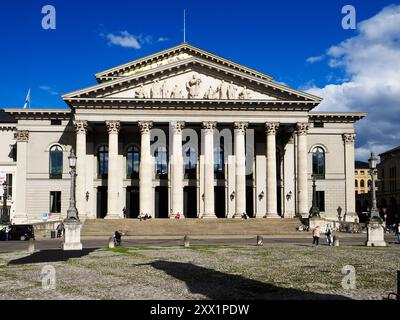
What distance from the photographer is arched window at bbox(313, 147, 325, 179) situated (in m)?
69.9

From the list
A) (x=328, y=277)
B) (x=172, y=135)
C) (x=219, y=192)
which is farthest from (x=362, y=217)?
(x=328, y=277)

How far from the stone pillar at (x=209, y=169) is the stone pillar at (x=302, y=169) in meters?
10.1

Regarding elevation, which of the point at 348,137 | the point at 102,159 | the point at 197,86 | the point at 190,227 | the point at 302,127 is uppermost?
the point at 197,86

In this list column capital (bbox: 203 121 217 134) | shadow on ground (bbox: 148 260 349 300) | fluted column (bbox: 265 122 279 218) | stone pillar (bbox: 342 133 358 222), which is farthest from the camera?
stone pillar (bbox: 342 133 358 222)

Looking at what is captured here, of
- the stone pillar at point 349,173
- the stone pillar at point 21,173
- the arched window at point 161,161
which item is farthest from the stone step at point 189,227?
the stone pillar at point 349,173

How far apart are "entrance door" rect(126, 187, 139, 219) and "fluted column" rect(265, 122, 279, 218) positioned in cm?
1658

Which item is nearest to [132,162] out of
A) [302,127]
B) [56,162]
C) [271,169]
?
[56,162]

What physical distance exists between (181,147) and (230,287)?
44.9m

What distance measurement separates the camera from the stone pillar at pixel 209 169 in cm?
6091

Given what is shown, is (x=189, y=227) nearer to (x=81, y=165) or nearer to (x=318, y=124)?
(x=81, y=165)

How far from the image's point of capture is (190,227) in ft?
186

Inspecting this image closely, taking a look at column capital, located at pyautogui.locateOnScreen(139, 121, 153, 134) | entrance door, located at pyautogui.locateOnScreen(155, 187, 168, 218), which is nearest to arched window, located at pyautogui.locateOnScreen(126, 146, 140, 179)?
entrance door, located at pyautogui.locateOnScreen(155, 187, 168, 218)

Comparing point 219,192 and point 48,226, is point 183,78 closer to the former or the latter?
point 219,192

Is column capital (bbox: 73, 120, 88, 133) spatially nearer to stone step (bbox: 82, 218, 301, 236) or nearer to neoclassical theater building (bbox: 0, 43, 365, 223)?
neoclassical theater building (bbox: 0, 43, 365, 223)
